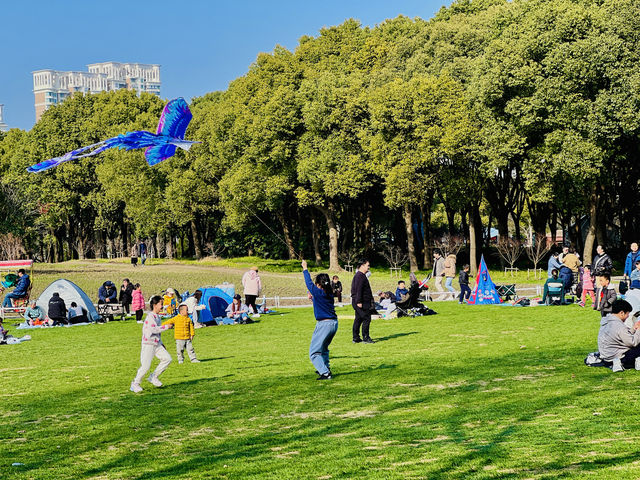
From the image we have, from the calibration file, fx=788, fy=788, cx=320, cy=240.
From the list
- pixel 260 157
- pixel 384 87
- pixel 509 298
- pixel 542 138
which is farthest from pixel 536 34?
pixel 260 157

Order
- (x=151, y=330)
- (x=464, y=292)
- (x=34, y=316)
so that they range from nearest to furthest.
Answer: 1. (x=151, y=330)
2. (x=34, y=316)
3. (x=464, y=292)

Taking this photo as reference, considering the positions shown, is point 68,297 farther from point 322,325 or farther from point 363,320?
point 322,325

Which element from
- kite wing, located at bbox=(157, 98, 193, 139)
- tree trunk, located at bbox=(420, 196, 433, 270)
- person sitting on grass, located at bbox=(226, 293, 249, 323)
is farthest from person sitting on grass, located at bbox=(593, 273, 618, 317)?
tree trunk, located at bbox=(420, 196, 433, 270)

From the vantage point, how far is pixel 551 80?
35.4 metres

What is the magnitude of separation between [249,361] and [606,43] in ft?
85.2

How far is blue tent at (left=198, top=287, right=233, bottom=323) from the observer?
24.8m

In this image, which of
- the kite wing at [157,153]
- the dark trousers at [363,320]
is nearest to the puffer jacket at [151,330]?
the dark trousers at [363,320]

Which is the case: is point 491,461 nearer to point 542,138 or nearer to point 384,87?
point 542,138

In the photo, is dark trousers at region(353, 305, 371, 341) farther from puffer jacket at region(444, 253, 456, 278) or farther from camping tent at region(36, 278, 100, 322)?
camping tent at region(36, 278, 100, 322)

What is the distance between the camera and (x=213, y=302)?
2538 centimetres

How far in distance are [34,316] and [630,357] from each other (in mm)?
20754

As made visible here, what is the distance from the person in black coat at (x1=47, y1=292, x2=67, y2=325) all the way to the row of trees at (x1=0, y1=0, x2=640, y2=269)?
27.3 ft

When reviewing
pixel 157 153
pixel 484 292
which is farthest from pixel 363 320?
pixel 484 292

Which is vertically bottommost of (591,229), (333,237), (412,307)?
(412,307)
